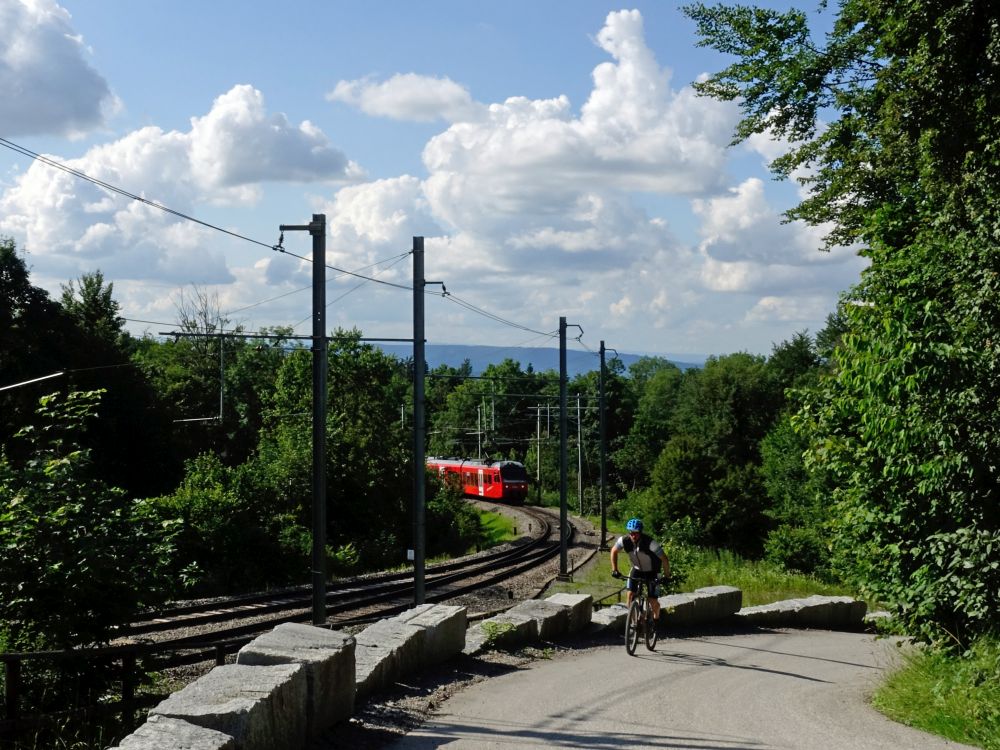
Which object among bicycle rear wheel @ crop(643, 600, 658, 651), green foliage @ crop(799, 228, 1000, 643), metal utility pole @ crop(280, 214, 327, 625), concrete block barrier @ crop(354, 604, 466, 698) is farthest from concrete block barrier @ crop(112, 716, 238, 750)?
metal utility pole @ crop(280, 214, 327, 625)

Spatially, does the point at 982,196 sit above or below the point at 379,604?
above

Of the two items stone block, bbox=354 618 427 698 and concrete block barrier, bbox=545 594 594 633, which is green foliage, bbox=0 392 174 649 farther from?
concrete block barrier, bbox=545 594 594 633

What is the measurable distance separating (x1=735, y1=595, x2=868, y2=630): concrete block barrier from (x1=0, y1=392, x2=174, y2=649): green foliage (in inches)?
386

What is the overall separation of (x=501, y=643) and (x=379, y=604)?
13.6 meters

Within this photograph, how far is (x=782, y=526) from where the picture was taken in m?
47.0

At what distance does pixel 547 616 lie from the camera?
13.2 m

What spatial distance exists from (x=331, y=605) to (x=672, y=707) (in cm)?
1603

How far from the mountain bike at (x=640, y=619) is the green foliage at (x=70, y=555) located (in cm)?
570

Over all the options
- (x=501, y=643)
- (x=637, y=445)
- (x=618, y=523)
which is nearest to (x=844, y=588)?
(x=501, y=643)

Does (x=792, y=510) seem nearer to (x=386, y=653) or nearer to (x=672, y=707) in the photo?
(x=672, y=707)

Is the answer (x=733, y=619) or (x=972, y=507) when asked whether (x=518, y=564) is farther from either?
(x=972, y=507)

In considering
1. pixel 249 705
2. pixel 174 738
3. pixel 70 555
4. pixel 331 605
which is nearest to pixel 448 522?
pixel 331 605

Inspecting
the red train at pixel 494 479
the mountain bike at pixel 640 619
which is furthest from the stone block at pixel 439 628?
the red train at pixel 494 479

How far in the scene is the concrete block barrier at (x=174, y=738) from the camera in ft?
17.5
